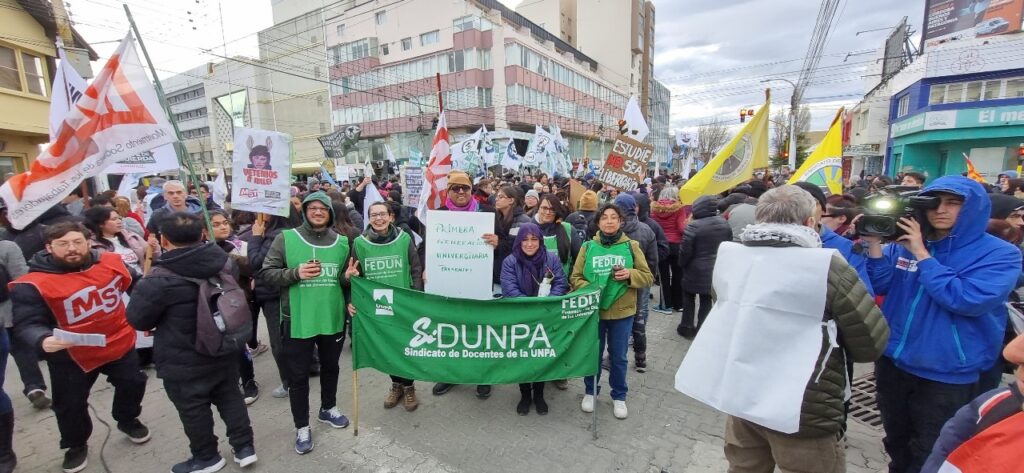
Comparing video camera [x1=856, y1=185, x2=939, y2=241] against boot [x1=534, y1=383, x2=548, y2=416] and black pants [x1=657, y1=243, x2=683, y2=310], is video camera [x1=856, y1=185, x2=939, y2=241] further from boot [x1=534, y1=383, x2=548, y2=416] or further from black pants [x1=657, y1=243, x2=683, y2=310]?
black pants [x1=657, y1=243, x2=683, y2=310]

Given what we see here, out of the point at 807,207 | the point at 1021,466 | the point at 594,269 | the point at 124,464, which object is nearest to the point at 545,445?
the point at 594,269

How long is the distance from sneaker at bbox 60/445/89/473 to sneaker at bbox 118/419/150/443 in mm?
298

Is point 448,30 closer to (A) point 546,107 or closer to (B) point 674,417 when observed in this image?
(A) point 546,107

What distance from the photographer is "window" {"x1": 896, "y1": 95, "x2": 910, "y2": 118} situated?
95.8 ft

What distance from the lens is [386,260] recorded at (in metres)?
4.08

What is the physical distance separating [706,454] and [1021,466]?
2619 mm

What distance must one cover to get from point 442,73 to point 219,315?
42197 mm

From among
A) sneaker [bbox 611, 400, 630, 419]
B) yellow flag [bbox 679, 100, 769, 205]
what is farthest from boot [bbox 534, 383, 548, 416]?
yellow flag [bbox 679, 100, 769, 205]

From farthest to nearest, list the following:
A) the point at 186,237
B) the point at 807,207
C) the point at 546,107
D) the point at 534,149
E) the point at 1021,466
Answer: the point at 546,107 → the point at 534,149 → the point at 186,237 → the point at 807,207 → the point at 1021,466

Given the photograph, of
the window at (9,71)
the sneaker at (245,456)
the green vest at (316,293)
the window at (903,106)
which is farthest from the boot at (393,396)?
the window at (903,106)

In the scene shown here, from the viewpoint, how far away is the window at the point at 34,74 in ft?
47.6

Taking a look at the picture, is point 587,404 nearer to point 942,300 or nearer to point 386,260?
point 386,260

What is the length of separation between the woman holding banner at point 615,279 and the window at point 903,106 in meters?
36.2

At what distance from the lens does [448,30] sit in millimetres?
41000
